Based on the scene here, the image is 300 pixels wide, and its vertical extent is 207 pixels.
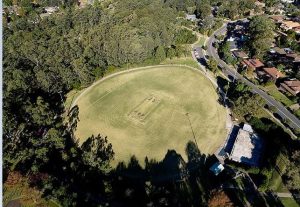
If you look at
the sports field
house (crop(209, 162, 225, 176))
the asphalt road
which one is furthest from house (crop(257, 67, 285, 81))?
house (crop(209, 162, 225, 176))

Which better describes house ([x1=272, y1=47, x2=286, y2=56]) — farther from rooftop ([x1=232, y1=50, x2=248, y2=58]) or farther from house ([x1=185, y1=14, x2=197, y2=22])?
house ([x1=185, y1=14, x2=197, y2=22])

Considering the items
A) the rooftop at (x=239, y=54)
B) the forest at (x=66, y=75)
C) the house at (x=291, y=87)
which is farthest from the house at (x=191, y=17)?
the house at (x=291, y=87)

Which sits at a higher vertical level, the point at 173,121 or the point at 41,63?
the point at 41,63

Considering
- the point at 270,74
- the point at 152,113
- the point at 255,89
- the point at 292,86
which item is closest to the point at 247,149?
the point at 152,113

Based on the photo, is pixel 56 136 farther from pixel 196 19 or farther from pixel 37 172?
pixel 196 19

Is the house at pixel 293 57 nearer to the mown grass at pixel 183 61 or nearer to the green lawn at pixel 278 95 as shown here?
the green lawn at pixel 278 95

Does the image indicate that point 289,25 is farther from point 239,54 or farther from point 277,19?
point 239,54

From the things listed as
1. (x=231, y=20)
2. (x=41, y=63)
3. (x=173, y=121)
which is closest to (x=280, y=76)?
(x=173, y=121)
